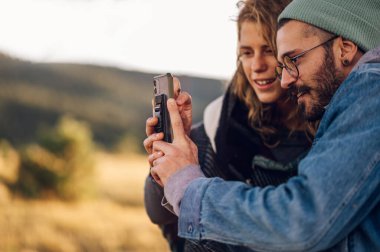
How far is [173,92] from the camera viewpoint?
6.44 ft

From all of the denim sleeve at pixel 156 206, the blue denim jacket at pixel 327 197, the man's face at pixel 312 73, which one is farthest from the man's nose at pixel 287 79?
the denim sleeve at pixel 156 206

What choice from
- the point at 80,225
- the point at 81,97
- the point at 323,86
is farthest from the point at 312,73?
the point at 81,97

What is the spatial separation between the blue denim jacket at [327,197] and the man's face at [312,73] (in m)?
0.18

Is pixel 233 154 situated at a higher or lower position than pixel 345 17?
lower

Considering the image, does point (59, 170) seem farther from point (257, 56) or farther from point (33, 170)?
point (257, 56)

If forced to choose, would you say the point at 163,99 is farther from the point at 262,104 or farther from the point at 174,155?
the point at 262,104

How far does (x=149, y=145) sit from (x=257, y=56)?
95 cm

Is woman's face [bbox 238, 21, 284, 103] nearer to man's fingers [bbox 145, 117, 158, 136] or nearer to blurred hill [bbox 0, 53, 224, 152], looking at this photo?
man's fingers [bbox 145, 117, 158, 136]

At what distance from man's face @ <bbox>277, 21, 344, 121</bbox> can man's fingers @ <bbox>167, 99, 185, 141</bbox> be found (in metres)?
0.37

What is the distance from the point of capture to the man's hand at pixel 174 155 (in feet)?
5.42

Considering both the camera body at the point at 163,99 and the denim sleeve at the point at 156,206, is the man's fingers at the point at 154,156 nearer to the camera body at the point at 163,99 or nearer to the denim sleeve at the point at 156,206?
the camera body at the point at 163,99

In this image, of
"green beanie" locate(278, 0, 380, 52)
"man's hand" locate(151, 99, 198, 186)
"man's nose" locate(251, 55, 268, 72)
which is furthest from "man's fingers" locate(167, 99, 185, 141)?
"man's nose" locate(251, 55, 268, 72)

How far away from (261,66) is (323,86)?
99 centimetres

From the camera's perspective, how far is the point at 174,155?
168 centimetres
